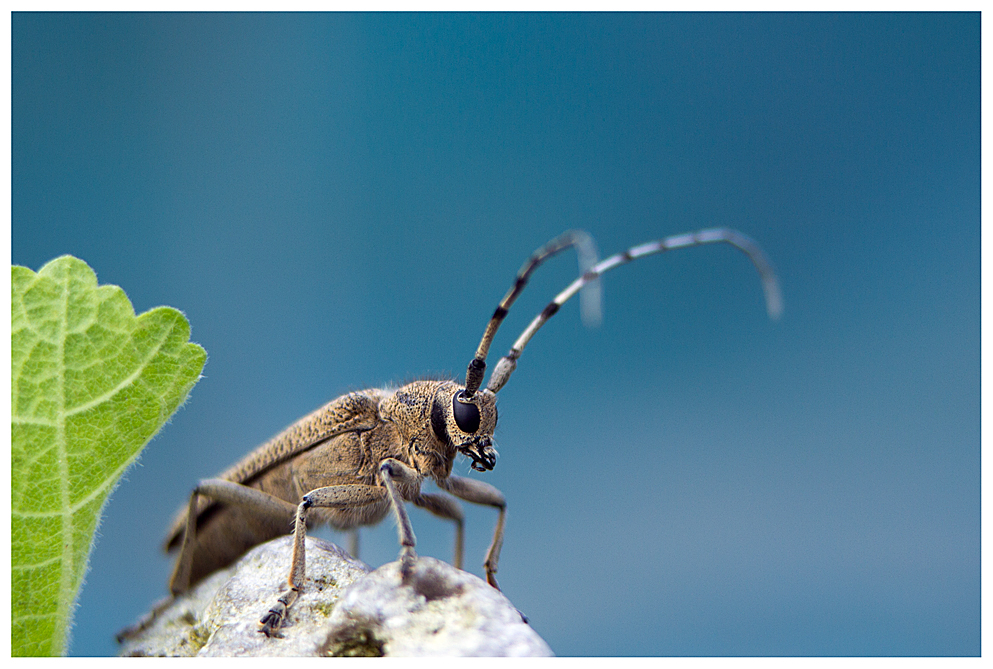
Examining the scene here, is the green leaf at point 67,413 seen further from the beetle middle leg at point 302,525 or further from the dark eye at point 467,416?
the dark eye at point 467,416

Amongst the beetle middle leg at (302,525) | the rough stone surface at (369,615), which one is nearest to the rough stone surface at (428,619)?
the rough stone surface at (369,615)

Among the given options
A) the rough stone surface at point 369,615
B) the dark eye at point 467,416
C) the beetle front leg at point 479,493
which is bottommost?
the rough stone surface at point 369,615

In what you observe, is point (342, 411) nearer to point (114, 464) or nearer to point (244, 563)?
point (244, 563)

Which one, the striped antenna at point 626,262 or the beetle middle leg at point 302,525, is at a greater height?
the striped antenna at point 626,262

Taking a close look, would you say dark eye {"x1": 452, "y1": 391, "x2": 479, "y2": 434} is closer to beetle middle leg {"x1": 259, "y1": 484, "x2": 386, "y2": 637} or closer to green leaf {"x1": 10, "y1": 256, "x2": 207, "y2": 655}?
beetle middle leg {"x1": 259, "y1": 484, "x2": 386, "y2": 637}


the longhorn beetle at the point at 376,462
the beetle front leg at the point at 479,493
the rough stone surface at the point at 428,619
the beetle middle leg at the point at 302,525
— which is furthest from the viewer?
the beetle front leg at the point at 479,493
